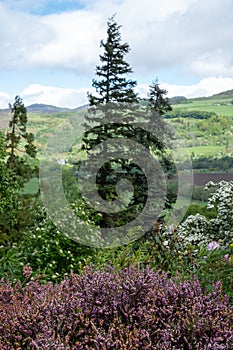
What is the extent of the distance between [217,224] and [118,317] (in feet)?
17.7

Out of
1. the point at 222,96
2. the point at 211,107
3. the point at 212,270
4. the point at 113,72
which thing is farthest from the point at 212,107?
the point at 212,270

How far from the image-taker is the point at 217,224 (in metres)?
7.10

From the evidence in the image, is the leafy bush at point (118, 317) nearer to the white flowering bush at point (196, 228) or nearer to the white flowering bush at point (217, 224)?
the white flowering bush at point (217, 224)

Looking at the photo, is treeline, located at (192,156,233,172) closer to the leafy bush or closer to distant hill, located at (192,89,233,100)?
distant hill, located at (192,89,233,100)

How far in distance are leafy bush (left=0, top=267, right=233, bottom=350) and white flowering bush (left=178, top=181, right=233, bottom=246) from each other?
4721 millimetres

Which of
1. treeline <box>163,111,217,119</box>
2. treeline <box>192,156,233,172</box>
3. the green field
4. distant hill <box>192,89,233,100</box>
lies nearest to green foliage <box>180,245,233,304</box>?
treeline <box>192,156,233,172</box>

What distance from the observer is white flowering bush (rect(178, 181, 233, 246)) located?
22.6 ft

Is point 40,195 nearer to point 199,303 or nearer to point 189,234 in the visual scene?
point 189,234

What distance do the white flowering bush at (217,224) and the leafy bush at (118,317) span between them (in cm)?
472

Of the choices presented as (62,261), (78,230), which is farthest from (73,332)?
(78,230)

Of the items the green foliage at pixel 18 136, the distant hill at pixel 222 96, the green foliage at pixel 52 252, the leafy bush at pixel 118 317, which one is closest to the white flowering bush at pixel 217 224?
the green foliage at pixel 52 252

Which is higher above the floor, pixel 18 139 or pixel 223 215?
pixel 18 139

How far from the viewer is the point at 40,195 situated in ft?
55.8

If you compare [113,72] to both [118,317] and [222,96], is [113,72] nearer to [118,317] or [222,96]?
[118,317]
